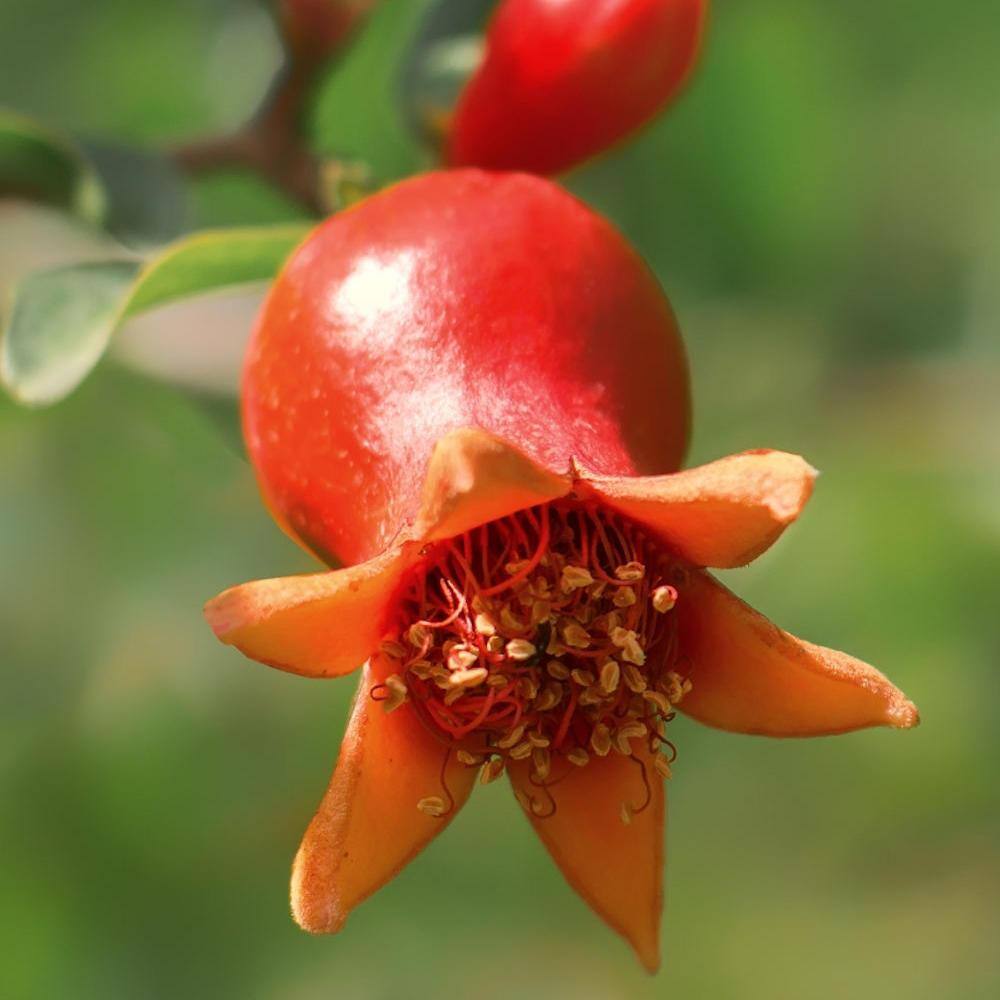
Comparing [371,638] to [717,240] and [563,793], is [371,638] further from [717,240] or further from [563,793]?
[717,240]

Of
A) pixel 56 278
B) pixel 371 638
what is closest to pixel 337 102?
pixel 56 278

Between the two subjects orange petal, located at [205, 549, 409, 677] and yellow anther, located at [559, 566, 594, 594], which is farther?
yellow anther, located at [559, 566, 594, 594]

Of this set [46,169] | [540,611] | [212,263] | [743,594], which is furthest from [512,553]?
[743,594]

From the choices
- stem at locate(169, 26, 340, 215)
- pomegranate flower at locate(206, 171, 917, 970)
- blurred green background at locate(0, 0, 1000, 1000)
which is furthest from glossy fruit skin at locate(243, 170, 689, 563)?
blurred green background at locate(0, 0, 1000, 1000)

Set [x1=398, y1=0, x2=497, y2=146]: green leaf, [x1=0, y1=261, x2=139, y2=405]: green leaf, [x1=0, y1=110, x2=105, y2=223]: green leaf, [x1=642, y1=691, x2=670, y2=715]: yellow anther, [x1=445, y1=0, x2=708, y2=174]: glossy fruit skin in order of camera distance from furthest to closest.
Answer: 1. [x1=398, y1=0, x2=497, y2=146]: green leaf
2. [x1=0, y1=110, x2=105, y2=223]: green leaf
3. [x1=445, y1=0, x2=708, y2=174]: glossy fruit skin
4. [x1=0, y1=261, x2=139, y2=405]: green leaf
5. [x1=642, y1=691, x2=670, y2=715]: yellow anther

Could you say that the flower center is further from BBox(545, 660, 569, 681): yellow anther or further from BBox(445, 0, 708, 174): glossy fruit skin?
BBox(445, 0, 708, 174): glossy fruit skin

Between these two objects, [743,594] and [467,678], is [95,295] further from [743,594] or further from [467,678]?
[743,594]
